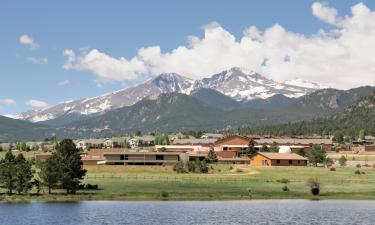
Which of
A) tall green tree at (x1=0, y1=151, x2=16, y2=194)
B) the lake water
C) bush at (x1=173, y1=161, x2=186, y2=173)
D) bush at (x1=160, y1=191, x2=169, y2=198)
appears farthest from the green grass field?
the lake water

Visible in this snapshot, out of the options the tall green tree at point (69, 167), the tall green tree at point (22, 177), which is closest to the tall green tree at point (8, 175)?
the tall green tree at point (22, 177)

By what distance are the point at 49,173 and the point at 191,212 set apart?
118 ft

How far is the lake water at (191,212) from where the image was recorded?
88625 mm

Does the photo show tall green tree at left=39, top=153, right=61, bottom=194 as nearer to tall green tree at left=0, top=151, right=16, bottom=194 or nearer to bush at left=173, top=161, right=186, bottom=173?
tall green tree at left=0, top=151, right=16, bottom=194

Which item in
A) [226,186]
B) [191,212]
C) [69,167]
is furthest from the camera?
[226,186]

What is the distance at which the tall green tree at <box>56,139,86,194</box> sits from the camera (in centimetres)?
12581

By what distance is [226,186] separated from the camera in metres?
144

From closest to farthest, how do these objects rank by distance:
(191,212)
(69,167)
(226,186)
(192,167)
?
(191,212), (69,167), (226,186), (192,167)

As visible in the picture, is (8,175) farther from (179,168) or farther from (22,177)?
(179,168)

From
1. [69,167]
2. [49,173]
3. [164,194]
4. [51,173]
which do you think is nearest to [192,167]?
[164,194]

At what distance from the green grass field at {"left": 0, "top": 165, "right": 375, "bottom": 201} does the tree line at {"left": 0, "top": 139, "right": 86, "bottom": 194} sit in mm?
3083

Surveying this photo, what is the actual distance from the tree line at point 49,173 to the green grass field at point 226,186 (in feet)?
10.1

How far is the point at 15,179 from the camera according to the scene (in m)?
122

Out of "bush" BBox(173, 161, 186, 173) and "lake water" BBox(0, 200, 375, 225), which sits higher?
"bush" BBox(173, 161, 186, 173)
